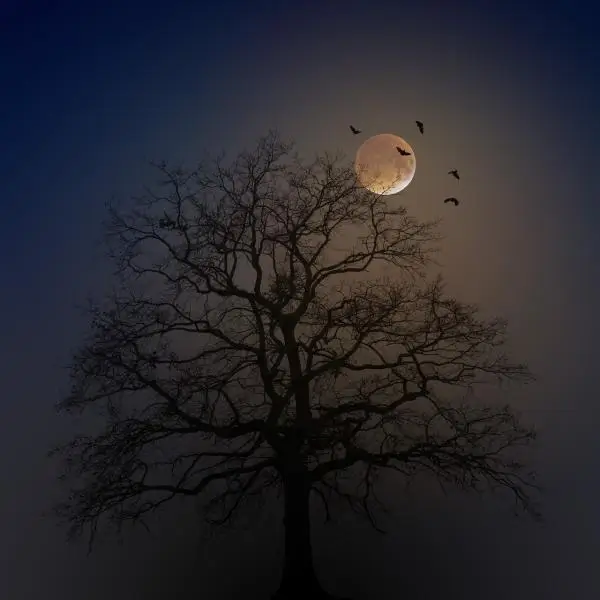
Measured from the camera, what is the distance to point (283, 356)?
3.22m

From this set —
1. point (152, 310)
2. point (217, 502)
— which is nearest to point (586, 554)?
point (217, 502)

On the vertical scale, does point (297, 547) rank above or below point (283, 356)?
below

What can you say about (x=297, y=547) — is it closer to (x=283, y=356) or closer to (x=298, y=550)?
(x=298, y=550)

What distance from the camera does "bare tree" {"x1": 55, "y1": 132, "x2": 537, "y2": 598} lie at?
3.08 m

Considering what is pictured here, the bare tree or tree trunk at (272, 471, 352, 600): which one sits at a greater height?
the bare tree

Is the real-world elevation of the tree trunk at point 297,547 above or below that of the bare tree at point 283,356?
below

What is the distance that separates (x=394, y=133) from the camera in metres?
3.57

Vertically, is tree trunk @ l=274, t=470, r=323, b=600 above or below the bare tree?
below

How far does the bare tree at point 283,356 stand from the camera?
3.08 m

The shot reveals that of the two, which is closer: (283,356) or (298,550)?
(298,550)

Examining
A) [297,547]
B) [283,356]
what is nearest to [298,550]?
[297,547]

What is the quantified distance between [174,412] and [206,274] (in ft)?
2.02

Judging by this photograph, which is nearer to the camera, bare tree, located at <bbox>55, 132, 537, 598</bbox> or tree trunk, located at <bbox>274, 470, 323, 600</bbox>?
tree trunk, located at <bbox>274, 470, 323, 600</bbox>

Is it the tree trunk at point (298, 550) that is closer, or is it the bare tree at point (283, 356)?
the tree trunk at point (298, 550)
